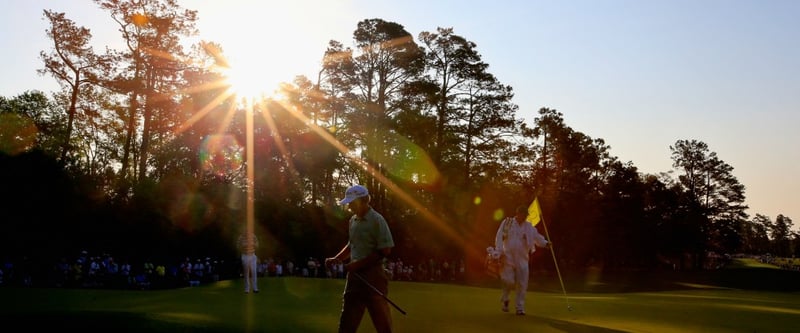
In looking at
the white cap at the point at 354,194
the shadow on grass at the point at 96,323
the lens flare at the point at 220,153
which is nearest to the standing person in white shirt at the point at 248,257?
the shadow on grass at the point at 96,323

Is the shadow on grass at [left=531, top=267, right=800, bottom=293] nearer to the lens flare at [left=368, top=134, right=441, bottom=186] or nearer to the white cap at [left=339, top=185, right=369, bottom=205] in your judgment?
the lens flare at [left=368, top=134, right=441, bottom=186]

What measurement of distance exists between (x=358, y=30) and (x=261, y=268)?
24198mm

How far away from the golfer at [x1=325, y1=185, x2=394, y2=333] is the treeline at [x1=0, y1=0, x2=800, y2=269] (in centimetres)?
2934

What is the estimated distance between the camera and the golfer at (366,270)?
887 centimetres

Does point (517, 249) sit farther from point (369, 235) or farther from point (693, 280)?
point (693, 280)

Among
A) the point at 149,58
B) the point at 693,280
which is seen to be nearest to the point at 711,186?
the point at 693,280

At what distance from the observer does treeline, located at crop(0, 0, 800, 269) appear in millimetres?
38000

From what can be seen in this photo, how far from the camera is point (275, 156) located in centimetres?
5197

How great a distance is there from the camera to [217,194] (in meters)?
42.7

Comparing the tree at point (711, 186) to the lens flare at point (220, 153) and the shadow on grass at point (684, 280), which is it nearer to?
the shadow on grass at point (684, 280)

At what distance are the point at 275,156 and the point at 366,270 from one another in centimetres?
4397

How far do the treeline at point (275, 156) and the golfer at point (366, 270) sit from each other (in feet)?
96.3

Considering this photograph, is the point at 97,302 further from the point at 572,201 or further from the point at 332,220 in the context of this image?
the point at 572,201

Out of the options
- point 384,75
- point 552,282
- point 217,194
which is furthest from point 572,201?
point 217,194
